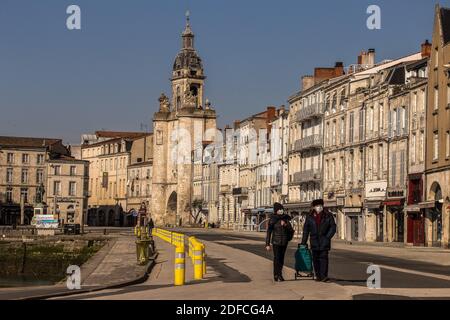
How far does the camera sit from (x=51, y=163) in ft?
514

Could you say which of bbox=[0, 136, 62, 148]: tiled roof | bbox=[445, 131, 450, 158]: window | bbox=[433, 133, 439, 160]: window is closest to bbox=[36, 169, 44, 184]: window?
bbox=[0, 136, 62, 148]: tiled roof

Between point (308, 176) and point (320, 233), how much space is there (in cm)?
7114

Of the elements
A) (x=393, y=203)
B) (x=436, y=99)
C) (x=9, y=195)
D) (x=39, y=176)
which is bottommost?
(x=393, y=203)

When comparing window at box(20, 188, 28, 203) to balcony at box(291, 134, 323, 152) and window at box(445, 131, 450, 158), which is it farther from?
window at box(445, 131, 450, 158)

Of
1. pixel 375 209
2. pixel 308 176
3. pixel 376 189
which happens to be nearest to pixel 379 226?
pixel 375 209

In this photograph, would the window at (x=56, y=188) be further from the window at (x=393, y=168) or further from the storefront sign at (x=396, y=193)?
Result: the storefront sign at (x=396, y=193)

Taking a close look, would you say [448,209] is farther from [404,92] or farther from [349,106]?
[349,106]

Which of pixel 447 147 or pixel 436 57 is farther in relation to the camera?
pixel 436 57

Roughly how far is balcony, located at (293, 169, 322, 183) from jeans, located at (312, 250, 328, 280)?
6681 cm

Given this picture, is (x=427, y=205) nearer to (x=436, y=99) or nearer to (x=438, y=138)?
(x=438, y=138)

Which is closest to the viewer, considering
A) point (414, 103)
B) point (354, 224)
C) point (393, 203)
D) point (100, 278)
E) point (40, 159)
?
point (100, 278)

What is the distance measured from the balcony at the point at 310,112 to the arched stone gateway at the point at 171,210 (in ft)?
222

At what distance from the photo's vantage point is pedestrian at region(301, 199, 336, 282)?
25.5 metres

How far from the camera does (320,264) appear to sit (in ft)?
85.5
